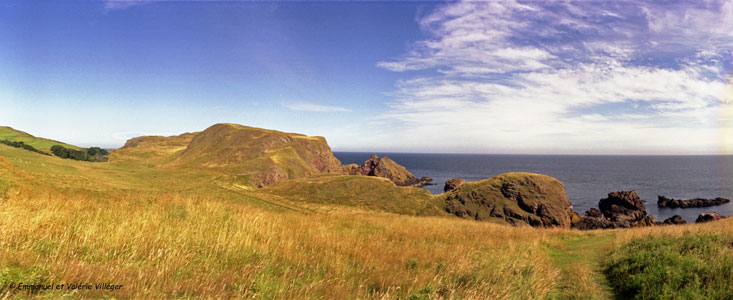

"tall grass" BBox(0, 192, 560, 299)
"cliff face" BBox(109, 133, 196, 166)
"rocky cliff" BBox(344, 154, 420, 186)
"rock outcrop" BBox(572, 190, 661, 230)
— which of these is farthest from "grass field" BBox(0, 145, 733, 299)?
"cliff face" BBox(109, 133, 196, 166)

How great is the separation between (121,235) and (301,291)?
13.2ft

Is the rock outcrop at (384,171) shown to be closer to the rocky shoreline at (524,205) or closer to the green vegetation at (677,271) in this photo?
the rocky shoreline at (524,205)

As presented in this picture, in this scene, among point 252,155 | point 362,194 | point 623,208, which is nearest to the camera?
point 362,194

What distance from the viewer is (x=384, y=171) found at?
10238cm

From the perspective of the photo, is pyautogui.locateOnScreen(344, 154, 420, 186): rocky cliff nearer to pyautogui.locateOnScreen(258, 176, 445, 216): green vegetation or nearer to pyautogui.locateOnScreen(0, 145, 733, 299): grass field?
pyautogui.locateOnScreen(258, 176, 445, 216): green vegetation

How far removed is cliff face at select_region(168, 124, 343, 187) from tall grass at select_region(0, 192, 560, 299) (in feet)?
186

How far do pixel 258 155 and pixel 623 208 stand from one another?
7984 centimetres

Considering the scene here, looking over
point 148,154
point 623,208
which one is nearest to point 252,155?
point 148,154

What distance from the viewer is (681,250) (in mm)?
9750

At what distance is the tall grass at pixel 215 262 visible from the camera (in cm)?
403

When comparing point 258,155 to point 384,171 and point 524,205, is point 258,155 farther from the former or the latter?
point 524,205

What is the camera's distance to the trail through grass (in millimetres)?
7109

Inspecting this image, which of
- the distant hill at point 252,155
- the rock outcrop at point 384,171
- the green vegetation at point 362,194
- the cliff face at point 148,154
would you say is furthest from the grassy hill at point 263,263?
the cliff face at point 148,154

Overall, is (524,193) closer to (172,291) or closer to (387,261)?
(387,261)
